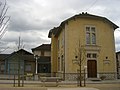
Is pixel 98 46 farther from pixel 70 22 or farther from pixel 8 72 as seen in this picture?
pixel 8 72

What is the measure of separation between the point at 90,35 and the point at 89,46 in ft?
5.21

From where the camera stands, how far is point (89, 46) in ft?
105

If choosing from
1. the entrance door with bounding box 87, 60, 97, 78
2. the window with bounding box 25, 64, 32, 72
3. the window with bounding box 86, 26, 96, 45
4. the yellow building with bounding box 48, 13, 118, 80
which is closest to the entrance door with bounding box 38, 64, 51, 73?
the window with bounding box 25, 64, 32, 72

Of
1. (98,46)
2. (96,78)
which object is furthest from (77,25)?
(96,78)

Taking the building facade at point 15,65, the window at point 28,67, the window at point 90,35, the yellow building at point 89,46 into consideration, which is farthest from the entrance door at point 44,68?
the window at point 90,35

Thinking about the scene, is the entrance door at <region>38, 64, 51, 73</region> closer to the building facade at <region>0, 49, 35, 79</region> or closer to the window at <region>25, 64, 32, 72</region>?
the building facade at <region>0, 49, 35, 79</region>

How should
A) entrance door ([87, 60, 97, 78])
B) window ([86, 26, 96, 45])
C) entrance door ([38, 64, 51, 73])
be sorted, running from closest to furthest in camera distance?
entrance door ([87, 60, 97, 78])
window ([86, 26, 96, 45])
entrance door ([38, 64, 51, 73])

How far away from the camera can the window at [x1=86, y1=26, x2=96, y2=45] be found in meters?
32.6

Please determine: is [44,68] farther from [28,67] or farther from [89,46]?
[89,46]

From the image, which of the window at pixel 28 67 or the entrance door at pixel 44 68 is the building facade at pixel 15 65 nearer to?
the window at pixel 28 67

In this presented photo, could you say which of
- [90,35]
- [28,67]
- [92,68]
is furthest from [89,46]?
[28,67]

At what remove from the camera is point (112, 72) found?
32.7m

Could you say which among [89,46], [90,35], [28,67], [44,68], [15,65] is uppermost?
[90,35]

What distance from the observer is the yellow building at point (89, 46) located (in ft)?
103
